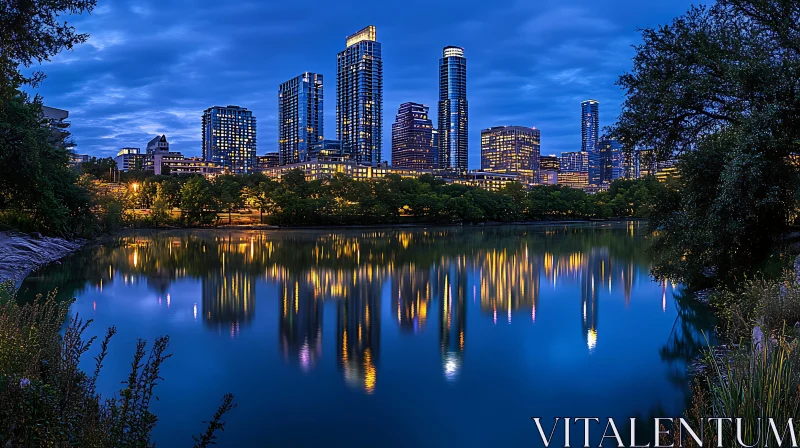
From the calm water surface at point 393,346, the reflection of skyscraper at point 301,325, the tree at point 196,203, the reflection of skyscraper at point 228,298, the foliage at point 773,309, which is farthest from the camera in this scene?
the tree at point 196,203

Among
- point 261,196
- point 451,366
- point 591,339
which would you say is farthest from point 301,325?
point 261,196

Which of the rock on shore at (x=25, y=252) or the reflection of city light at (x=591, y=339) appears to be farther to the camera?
the rock on shore at (x=25, y=252)

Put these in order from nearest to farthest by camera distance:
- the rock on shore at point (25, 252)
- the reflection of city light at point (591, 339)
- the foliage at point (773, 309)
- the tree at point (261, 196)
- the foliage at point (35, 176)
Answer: the foliage at point (773, 309)
the reflection of city light at point (591, 339)
the rock on shore at point (25, 252)
the foliage at point (35, 176)
the tree at point (261, 196)

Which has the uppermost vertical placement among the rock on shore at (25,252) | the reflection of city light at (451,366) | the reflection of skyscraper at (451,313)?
the rock on shore at (25,252)

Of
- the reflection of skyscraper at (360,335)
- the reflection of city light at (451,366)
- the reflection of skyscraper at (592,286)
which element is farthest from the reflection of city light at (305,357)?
the reflection of skyscraper at (592,286)

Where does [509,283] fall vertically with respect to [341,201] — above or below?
below

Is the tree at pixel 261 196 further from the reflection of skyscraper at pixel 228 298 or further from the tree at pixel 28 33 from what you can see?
the tree at pixel 28 33

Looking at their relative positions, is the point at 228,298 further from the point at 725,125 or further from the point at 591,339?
the point at 725,125

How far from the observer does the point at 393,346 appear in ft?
45.0

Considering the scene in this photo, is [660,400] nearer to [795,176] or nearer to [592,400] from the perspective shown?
[592,400]

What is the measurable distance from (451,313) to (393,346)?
15.4 ft

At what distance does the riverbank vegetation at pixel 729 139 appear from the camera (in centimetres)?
1362

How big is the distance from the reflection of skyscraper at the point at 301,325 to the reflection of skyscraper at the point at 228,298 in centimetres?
123

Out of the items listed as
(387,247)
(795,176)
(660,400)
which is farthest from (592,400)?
(387,247)
